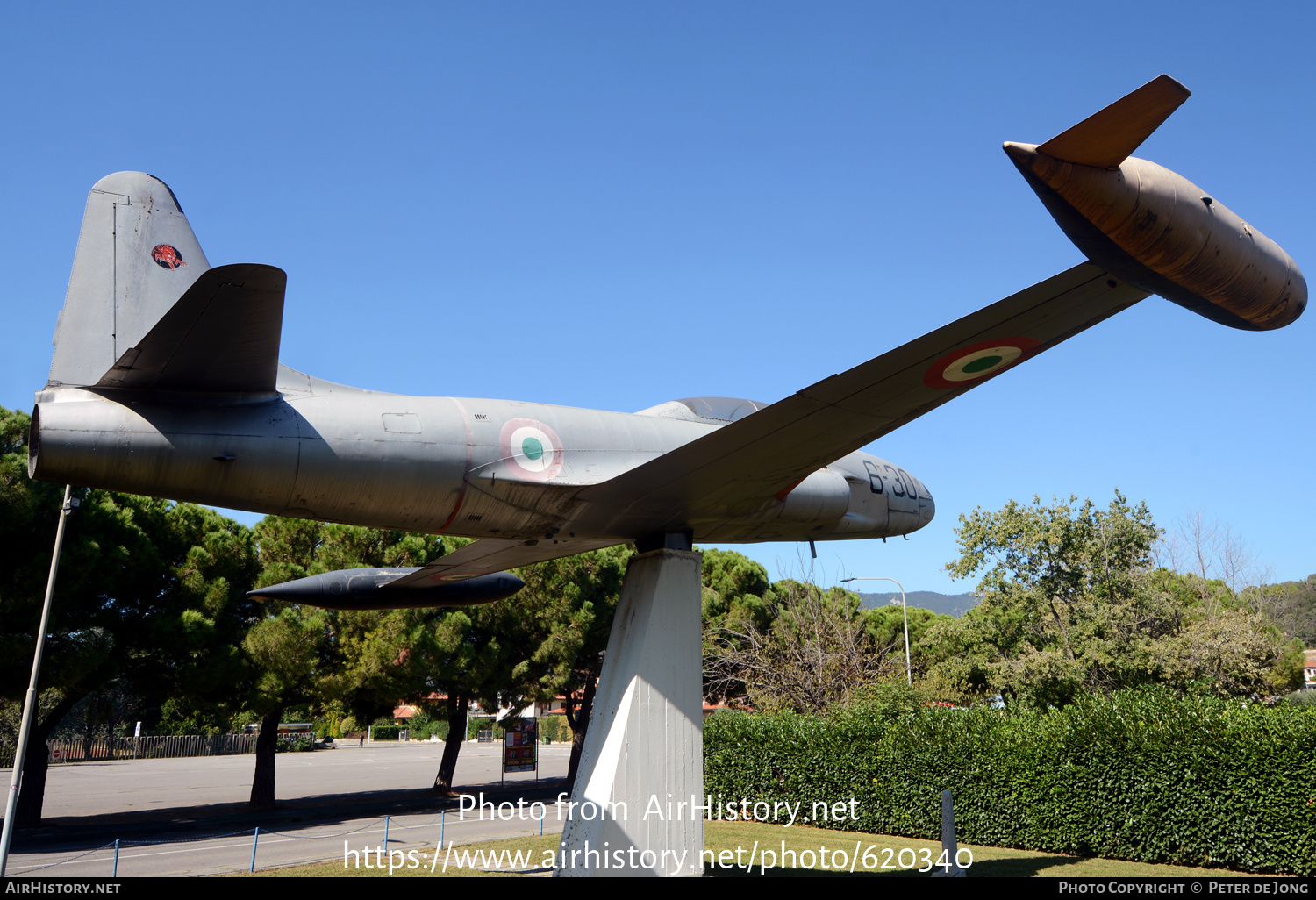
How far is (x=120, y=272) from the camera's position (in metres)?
7.82

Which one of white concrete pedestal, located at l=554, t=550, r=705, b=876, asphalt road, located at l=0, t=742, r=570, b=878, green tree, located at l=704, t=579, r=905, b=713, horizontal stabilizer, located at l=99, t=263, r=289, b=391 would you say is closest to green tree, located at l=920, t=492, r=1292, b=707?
green tree, located at l=704, t=579, r=905, b=713

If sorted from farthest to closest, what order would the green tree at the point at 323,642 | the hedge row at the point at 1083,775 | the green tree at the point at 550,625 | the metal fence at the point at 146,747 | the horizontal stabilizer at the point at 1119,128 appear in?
the metal fence at the point at 146,747 < the green tree at the point at 550,625 < the green tree at the point at 323,642 < the hedge row at the point at 1083,775 < the horizontal stabilizer at the point at 1119,128

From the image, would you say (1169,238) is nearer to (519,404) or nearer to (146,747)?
(519,404)

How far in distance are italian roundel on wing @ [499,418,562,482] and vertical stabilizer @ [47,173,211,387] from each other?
3582mm

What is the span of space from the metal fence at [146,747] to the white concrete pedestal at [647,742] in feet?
212

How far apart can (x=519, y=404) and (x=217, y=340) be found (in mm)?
2813

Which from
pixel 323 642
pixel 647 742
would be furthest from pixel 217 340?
pixel 323 642

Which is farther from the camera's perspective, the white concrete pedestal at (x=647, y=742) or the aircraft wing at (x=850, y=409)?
the white concrete pedestal at (x=647, y=742)

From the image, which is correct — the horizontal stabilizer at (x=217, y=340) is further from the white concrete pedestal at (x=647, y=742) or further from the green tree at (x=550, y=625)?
the green tree at (x=550, y=625)

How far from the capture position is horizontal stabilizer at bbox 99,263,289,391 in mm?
5754

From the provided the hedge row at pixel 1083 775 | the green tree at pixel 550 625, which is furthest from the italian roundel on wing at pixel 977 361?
the green tree at pixel 550 625

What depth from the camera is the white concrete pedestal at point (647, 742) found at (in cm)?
784
